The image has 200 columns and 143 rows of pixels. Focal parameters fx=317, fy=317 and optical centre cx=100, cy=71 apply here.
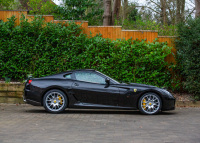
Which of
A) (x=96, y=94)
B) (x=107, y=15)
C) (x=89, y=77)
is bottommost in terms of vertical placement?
(x=96, y=94)

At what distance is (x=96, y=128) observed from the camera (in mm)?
7375

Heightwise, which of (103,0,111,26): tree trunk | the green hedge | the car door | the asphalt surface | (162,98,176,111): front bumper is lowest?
the asphalt surface

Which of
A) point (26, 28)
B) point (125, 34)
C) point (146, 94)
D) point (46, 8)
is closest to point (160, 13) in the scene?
point (46, 8)

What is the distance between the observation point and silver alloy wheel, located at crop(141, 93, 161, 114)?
32.2 ft

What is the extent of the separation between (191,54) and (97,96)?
4776mm

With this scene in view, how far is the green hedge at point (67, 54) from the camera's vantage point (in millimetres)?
13031

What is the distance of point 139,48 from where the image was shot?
1323cm

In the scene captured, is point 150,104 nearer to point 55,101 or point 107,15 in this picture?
point 55,101

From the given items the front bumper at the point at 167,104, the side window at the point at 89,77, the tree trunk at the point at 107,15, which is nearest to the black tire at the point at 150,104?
the front bumper at the point at 167,104

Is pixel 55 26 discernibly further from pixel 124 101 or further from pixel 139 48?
pixel 124 101

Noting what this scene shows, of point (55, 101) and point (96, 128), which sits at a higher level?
point (55, 101)

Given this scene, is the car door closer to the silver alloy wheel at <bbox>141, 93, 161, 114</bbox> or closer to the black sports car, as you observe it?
the black sports car

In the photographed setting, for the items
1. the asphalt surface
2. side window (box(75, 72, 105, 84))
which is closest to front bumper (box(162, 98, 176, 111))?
the asphalt surface

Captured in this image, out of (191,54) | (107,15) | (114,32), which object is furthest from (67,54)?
(107,15)
